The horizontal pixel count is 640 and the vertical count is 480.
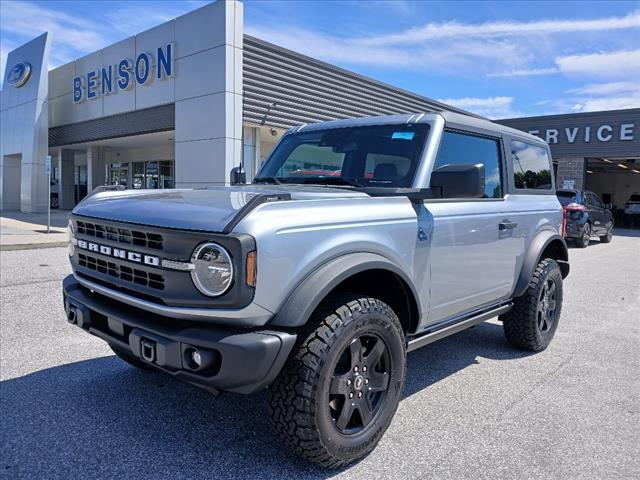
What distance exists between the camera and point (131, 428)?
10.1 ft

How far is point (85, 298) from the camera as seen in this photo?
9.78ft

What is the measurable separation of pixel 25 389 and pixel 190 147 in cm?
1347

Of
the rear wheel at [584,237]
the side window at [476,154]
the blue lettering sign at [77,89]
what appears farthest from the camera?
the blue lettering sign at [77,89]

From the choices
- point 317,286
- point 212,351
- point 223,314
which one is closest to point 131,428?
point 212,351

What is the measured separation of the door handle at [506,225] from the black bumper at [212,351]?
227 centimetres

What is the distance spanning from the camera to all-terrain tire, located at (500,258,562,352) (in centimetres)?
445

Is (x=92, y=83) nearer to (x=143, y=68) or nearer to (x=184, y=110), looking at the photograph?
(x=143, y=68)

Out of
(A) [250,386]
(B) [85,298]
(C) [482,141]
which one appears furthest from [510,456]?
(B) [85,298]

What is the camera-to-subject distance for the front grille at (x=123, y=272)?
2480mm

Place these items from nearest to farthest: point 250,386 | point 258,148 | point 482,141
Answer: point 250,386 < point 482,141 < point 258,148

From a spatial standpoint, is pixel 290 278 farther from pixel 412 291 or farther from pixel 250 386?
pixel 412 291

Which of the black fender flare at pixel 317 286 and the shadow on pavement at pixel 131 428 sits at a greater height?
the black fender flare at pixel 317 286

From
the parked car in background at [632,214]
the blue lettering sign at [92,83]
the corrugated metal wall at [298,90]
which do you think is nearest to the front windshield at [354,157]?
the corrugated metal wall at [298,90]

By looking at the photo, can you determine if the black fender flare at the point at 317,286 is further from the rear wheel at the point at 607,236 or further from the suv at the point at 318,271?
the rear wheel at the point at 607,236
